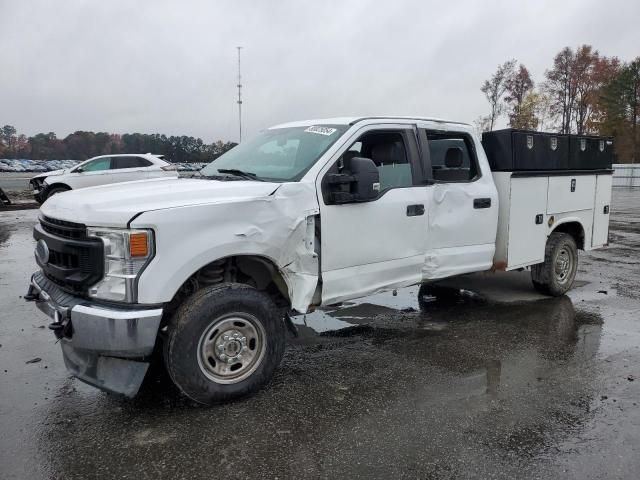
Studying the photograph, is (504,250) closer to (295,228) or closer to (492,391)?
(492,391)

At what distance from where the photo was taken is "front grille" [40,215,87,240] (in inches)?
139

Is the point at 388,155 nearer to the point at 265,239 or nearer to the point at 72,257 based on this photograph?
the point at 265,239

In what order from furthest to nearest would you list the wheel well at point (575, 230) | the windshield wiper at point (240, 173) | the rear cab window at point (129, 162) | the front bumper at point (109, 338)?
the rear cab window at point (129, 162) → the wheel well at point (575, 230) → the windshield wiper at point (240, 173) → the front bumper at point (109, 338)

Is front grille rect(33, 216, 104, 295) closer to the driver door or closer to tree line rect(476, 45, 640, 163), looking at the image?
the driver door

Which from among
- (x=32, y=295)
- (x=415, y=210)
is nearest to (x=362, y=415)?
(x=415, y=210)

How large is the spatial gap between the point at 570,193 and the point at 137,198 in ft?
17.3

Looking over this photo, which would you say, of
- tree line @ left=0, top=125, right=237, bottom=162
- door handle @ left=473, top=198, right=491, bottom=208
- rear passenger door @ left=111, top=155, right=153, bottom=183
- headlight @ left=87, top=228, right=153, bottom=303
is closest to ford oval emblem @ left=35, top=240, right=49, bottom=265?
headlight @ left=87, top=228, right=153, bottom=303

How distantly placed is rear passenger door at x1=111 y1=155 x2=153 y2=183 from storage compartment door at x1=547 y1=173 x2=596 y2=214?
12.7 m

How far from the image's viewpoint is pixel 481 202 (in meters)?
5.54

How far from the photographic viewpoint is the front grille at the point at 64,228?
3537mm

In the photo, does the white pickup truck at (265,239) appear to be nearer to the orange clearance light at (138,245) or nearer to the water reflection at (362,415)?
the orange clearance light at (138,245)

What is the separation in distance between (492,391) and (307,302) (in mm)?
1532

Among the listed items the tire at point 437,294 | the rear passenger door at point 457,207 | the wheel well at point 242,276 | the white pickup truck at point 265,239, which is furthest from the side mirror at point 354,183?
the tire at point 437,294

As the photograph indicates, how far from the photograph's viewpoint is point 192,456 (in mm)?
3107
